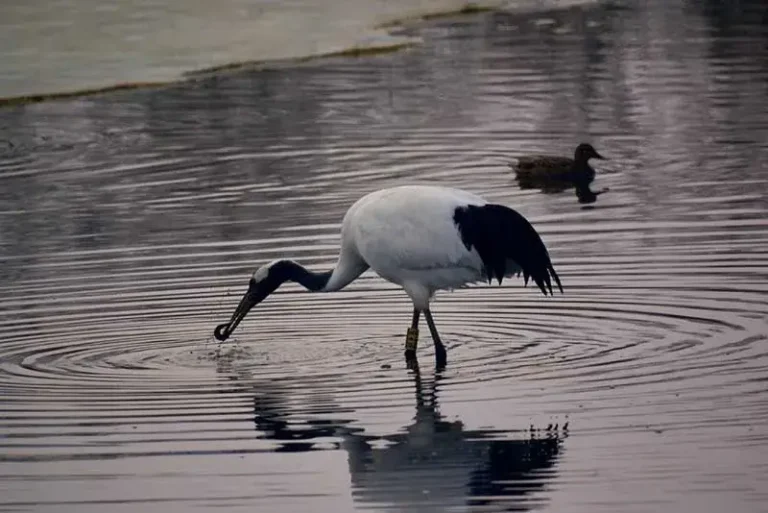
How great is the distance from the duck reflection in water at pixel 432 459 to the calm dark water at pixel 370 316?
0.07ft

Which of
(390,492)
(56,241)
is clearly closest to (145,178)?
(56,241)

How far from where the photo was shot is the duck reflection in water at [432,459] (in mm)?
9375

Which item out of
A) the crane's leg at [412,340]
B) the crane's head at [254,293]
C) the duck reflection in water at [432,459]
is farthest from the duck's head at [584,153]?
the duck reflection in water at [432,459]

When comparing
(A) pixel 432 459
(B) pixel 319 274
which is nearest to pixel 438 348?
(B) pixel 319 274

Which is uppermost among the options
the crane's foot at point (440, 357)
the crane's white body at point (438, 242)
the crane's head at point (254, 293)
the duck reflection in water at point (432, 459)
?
the crane's white body at point (438, 242)

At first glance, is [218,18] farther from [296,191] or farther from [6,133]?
[296,191]

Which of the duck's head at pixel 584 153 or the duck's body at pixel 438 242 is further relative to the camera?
the duck's head at pixel 584 153

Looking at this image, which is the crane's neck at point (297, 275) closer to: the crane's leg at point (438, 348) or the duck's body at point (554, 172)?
the crane's leg at point (438, 348)

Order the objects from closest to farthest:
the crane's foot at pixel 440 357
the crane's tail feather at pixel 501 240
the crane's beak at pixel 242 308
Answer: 1. the crane's foot at pixel 440 357
2. the crane's tail feather at pixel 501 240
3. the crane's beak at pixel 242 308

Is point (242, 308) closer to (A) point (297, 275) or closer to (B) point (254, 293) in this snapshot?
(B) point (254, 293)

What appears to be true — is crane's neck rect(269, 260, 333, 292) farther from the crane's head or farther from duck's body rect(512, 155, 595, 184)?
duck's body rect(512, 155, 595, 184)

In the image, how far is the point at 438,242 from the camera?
42.0ft

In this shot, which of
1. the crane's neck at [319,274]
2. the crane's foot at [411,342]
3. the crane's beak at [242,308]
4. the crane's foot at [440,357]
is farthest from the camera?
the crane's neck at [319,274]

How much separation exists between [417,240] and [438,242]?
0.44ft
